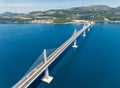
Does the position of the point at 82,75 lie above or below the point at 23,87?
below

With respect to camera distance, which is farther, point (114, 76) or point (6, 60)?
point (6, 60)

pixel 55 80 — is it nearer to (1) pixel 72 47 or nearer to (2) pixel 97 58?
(2) pixel 97 58

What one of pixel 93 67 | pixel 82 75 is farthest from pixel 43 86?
pixel 93 67

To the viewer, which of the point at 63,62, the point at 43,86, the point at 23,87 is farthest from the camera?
the point at 63,62

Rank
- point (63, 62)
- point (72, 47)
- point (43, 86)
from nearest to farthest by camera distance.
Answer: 1. point (43, 86)
2. point (63, 62)
3. point (72, 47)

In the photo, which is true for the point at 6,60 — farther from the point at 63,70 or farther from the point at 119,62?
the point at 119,62

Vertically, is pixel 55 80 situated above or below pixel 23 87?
below

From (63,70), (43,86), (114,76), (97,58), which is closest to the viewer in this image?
(43,86)

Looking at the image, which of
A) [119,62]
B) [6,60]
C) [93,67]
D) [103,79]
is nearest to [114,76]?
[103,79]

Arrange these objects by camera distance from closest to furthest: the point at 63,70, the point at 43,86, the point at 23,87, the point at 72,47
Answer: the point at 23,87 → the point at 43,86 → the point at 63,70 → the point at 72,47
